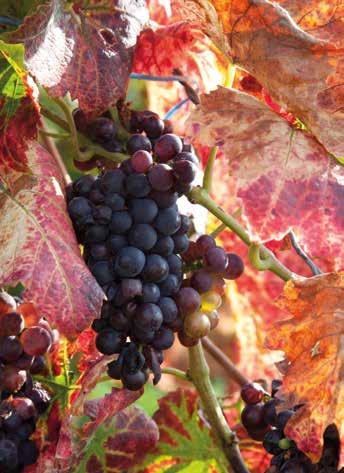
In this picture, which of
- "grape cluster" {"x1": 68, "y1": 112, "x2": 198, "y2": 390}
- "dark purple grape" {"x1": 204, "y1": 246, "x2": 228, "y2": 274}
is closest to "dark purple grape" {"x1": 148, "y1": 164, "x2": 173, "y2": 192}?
"grape cluster" {"x1": 68, "y1": 112, "x2": 198, "y2": 390}

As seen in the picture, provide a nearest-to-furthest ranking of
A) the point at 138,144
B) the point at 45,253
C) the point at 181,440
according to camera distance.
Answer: the point at 45,253 < the point at 138,144 < the point at 181,440

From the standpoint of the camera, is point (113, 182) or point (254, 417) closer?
point (113, 182)

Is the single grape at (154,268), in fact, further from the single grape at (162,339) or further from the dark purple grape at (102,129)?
the dark purple grape at (102,129)

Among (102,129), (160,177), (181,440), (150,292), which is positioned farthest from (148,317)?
(181,440)

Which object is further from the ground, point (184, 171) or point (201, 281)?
point (184, 171)

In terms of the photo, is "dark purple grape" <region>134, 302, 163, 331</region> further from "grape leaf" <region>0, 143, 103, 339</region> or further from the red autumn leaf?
the red autumn leaf

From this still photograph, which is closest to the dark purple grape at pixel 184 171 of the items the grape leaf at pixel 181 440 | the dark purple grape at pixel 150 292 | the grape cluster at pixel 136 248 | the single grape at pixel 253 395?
the grape cluster at pixel 136 248

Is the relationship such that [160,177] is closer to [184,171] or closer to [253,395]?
[184,171]
